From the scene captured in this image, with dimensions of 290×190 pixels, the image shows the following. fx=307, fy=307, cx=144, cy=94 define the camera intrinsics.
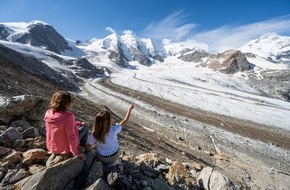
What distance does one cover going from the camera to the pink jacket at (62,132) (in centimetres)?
761

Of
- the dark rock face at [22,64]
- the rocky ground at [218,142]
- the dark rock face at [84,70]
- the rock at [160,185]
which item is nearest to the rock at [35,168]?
the rock at [160,185]

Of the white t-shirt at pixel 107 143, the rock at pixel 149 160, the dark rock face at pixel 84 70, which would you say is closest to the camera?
the white t-shirt at pixel 107 143

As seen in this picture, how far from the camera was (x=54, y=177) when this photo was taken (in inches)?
281

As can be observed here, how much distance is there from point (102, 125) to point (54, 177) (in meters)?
1.83

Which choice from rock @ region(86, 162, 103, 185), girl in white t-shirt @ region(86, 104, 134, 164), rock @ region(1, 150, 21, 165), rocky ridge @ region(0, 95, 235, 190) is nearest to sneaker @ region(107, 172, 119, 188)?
rocky ridge @ region(0, 95, 235, 190)

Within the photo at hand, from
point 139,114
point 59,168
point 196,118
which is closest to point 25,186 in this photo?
point 59,168

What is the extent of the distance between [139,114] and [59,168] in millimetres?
30186

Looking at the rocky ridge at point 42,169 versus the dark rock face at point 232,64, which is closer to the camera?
the rocky ridge at point 42,169

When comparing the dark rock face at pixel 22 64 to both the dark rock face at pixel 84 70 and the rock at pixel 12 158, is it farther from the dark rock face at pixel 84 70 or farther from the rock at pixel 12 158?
the dark rock face at pixel 84 70

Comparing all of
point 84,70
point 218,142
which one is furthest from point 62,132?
point 84,70

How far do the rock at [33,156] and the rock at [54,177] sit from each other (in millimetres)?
974

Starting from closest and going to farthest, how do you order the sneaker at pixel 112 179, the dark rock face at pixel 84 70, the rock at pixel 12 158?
the sneaker at pixel 112 179, the rock at pixel 12 158, the dark rock face at pixel 84 70

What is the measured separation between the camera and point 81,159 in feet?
25.4

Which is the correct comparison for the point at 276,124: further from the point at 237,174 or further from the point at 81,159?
the point at 81,159
